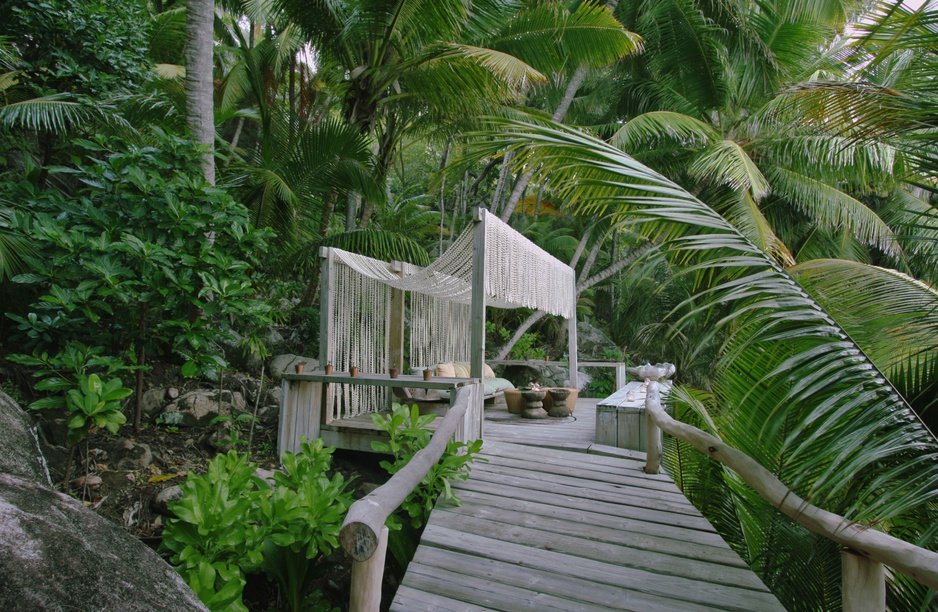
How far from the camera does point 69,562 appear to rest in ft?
4.84

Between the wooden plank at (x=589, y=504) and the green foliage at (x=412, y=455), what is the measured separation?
0.15 m

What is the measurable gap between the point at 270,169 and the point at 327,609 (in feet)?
16.7

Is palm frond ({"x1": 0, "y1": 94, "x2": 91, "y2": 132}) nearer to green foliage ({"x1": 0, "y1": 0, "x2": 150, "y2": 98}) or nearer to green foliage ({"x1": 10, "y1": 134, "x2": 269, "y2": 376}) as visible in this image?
green foliage ({"x1": 0, "y1": 0, "x2": 150, "y2": 98})

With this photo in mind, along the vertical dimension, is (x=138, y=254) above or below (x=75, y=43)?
below

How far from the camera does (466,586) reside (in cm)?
240

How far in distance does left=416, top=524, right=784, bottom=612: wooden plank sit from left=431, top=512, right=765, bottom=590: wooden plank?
4 cm

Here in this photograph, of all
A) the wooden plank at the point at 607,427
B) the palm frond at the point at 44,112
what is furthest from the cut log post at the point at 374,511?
the palm frond at the point at 44,112

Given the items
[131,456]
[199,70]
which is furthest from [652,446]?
[199,70]

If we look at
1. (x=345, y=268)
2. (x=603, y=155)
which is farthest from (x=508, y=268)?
(x=603, y=155)

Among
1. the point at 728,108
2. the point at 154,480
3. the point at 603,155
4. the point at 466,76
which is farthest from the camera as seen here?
the point at 728,108

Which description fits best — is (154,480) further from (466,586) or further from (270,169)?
(270,169)

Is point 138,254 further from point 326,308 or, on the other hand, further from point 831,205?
point 831,205

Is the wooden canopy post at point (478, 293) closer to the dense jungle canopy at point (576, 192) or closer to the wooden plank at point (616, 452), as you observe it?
the dense jungle canopy at point (576, 192)

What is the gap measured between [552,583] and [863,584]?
1255 millimetres
